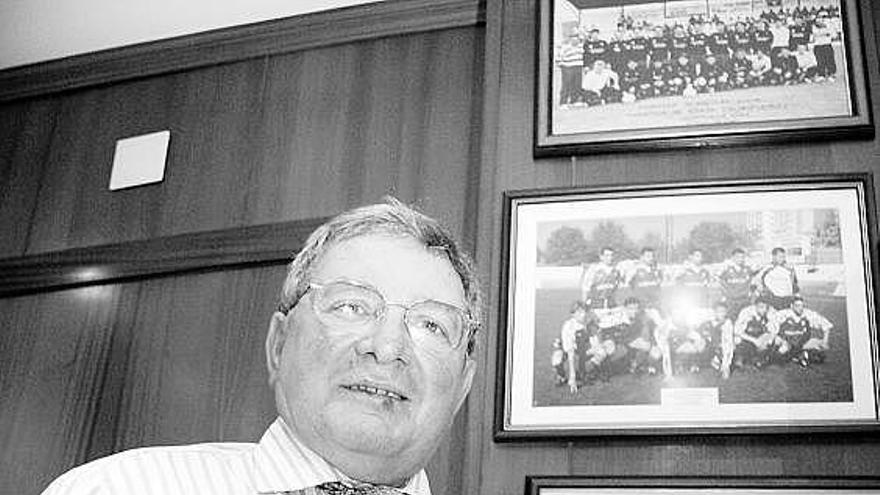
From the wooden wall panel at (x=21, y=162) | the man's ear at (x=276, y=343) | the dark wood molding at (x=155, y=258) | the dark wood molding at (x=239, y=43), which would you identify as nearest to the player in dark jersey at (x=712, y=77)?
the dark wood molding at (x=239, y=43)

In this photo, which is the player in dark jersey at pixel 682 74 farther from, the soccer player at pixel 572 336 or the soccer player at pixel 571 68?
the soccer player at pixel 572 336

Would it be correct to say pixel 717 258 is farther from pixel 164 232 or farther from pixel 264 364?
pixel 164 232

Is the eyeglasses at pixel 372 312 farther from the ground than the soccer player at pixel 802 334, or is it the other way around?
the soccer player at pixel 802 334

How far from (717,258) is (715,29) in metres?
0.55

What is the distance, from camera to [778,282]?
2.30 meters

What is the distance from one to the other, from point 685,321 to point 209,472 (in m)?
1.08

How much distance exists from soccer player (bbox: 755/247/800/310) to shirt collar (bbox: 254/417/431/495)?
0.95m

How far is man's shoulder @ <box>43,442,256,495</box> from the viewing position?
1534 mm

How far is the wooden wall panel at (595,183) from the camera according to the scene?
217 centimetres

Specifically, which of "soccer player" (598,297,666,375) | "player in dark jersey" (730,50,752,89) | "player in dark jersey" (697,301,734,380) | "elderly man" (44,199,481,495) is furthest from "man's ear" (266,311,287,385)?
"player in dark jersey" (730,50,752,89)

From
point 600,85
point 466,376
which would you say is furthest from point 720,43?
point 466,376

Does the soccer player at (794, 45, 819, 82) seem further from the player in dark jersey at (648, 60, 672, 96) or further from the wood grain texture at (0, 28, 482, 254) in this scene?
the wood grain texture at (0, 28, 482, 254)

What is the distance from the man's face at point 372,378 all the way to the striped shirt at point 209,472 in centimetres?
3

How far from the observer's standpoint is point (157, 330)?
9.63 feet
